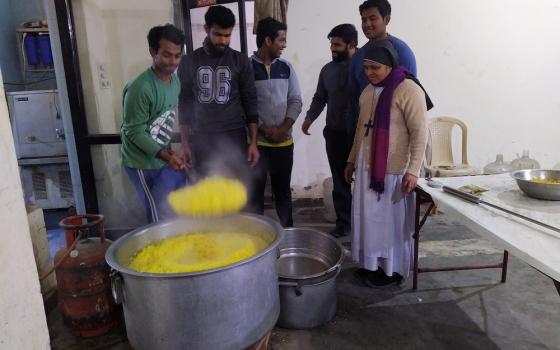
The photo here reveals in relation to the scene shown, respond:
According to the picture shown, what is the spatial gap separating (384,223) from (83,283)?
1.97 meters

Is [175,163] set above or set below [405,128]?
below

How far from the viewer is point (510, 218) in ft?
5.88

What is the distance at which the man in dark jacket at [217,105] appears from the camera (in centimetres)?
298

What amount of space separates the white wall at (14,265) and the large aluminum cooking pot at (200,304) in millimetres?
386

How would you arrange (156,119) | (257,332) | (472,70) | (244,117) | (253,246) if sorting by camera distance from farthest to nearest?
1. (472,70)
2. (244,117)
3. (156,119)
4. (253,246)
5. (257,332)

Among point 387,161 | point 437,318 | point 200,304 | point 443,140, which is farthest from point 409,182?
point 443,140

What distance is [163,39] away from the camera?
246 cm

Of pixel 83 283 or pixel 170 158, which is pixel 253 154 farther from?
pixel 83 283

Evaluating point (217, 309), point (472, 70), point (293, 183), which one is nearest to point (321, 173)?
point (293, 183)

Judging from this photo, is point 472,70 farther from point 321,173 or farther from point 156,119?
point 156,119

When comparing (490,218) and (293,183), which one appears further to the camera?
(293,183)

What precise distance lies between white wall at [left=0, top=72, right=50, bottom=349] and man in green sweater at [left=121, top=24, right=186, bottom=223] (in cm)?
129

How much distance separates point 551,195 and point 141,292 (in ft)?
6.70

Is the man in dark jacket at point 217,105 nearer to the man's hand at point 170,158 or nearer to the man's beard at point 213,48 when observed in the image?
the man's beard at point 213,48
